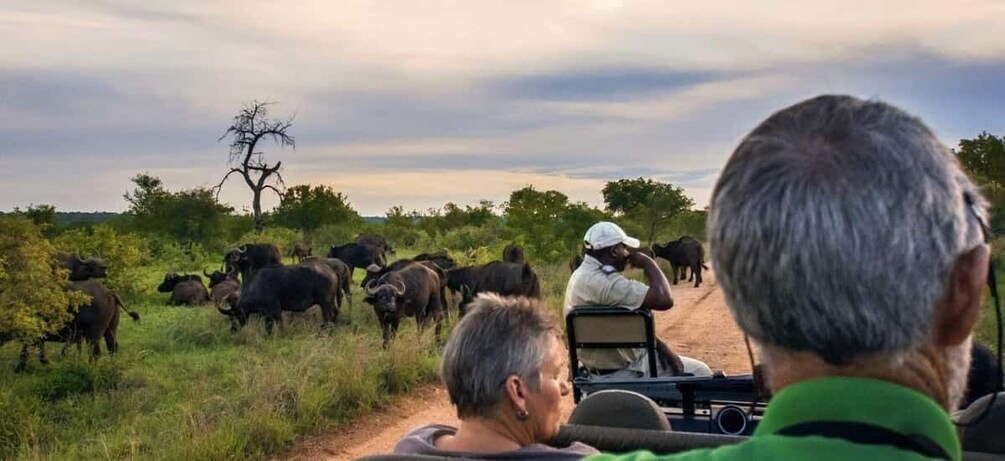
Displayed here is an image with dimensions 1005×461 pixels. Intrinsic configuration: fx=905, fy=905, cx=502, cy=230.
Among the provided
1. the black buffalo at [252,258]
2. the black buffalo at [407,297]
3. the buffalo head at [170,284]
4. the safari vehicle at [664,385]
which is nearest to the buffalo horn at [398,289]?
the black buffalo at [407,297]

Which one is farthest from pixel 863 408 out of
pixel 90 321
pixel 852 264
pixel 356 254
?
pixel 356 254

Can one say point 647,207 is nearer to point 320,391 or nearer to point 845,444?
point 320,391

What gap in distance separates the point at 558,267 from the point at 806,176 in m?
24.7

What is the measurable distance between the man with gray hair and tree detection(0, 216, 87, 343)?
10976 mm

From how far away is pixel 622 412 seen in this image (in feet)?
9.29

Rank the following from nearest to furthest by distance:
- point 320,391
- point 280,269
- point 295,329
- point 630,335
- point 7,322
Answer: point 630,335
point 320,391
point 7,322
point 295,329
point 280,269

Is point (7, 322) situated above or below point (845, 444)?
below

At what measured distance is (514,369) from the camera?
9.01 feet

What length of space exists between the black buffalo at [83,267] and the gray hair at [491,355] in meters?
16.6

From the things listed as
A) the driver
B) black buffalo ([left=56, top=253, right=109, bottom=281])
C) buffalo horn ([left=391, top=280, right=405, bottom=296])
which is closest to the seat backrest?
the driver

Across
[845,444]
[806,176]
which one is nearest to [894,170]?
[806,176]

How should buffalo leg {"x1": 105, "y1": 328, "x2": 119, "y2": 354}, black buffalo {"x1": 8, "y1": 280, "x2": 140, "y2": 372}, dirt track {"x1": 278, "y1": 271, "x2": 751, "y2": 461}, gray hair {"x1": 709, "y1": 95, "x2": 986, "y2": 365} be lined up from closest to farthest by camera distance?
gray hair {"x1": 709, "y1": 95, "x2": 986, "y2": 365}
dirt track {"x1": 278, "y1": 271, "x2": 751, "y2": 461}
black buffalo {"x1": 8, "y1": 280, "x2": 140, "y2": 372}
buffalo leg {"x1": 105, "y1": 328, "x2": 119, "y2": 354}

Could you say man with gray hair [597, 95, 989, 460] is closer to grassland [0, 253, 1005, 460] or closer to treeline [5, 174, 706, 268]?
grassland [0, 253, 1005, 460]

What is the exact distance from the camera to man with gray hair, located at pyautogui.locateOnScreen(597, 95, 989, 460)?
1187mm
